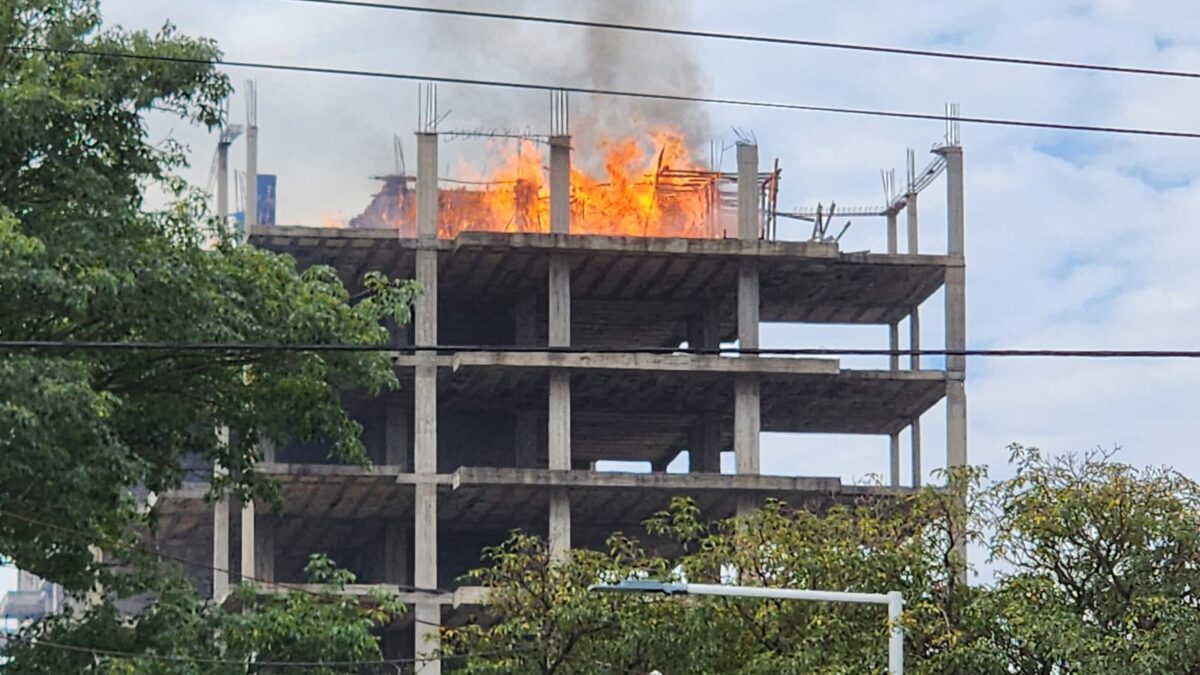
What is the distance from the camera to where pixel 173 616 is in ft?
136

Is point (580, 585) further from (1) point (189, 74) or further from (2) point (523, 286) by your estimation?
(2) point (523, 286)

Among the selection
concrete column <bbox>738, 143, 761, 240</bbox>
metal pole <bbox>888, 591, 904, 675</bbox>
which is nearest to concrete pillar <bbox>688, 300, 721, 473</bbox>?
concrete column <bbox>738, 143, 761, 240</bbox>

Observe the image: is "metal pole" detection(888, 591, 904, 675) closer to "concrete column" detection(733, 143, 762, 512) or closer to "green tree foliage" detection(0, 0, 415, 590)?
"green tree foliage" detection(0, 0, 415, 590)

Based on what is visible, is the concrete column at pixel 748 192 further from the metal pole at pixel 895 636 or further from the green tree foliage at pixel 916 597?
the metal pole at pixel 895 636

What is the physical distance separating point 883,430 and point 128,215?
206 ft

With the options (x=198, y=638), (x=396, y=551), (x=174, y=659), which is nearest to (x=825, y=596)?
(x=174, y=659)

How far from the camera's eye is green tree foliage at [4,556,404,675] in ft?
132

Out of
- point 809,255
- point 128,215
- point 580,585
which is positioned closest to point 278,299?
point 128,215

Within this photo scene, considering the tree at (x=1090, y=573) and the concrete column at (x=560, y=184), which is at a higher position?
the concrete column at (x=560, y=184)

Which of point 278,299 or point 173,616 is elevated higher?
point 278,299

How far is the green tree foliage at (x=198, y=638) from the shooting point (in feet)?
132

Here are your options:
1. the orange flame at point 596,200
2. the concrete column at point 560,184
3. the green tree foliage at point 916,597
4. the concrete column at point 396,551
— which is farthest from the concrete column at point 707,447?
the green tree foliage at point 916,597

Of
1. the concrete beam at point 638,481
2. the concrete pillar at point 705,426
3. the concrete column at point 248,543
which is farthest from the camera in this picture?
the concrete pillar at point 705,426

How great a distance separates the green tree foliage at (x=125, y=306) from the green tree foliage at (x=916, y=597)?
27.8 feet
